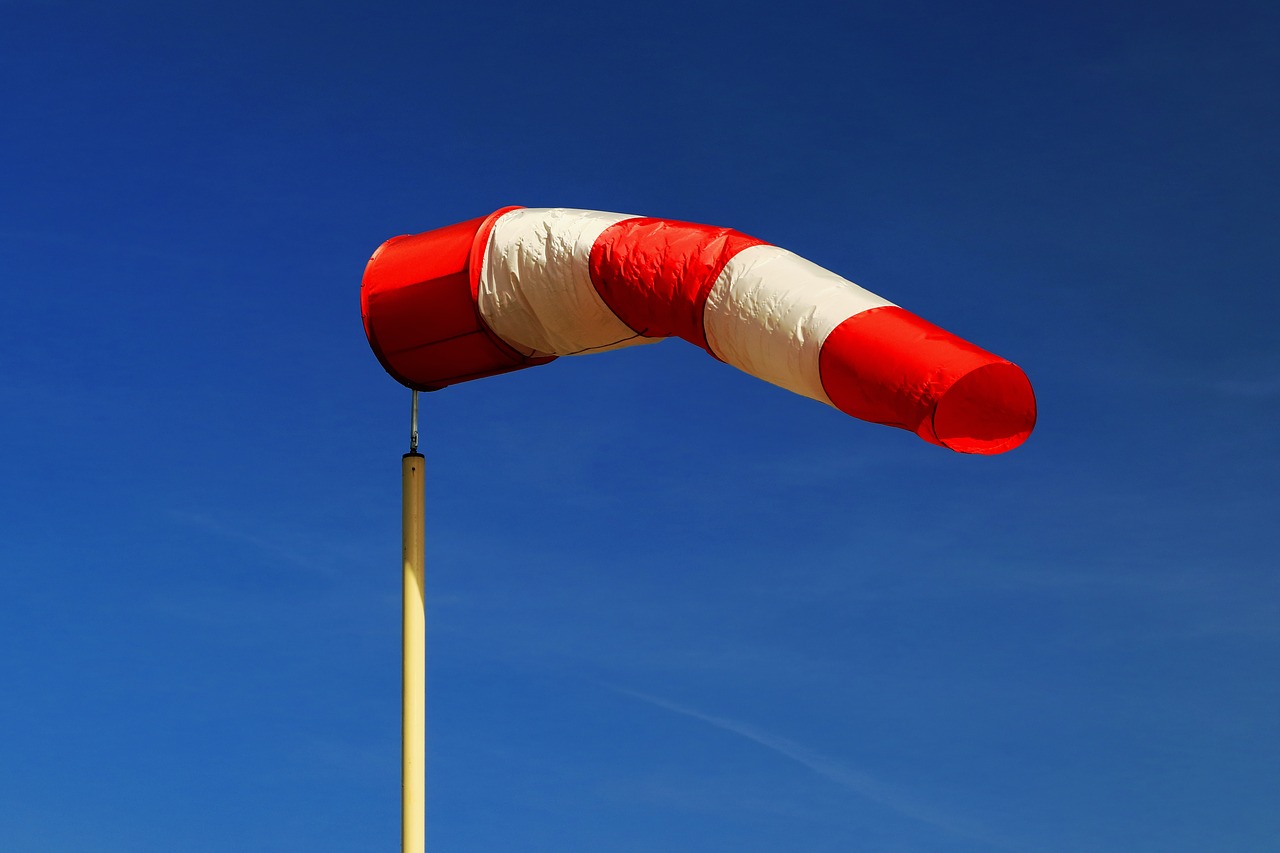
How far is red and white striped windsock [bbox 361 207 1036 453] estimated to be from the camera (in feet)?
15.2

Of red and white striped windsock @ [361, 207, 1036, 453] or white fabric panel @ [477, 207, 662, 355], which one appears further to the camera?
white fabric panel @ [477, 207, 662, 355]

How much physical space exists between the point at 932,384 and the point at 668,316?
117cm

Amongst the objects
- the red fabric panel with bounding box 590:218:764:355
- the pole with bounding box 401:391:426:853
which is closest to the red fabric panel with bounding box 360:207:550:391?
the pole with bounding box 401:391:426:853

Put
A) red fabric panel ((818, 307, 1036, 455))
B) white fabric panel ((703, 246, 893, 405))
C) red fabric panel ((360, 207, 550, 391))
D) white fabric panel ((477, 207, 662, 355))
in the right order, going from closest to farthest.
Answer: red fabric panel ((818, 307, 1036, 455))
white fabric panel ((703, 246, 893, 405))
white fabric panel ((477, 207, 662, 355))
red fabric panel ((360, 207, 550, 391))

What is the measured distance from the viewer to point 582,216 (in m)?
5.73

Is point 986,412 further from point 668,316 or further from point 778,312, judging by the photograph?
point 668,316

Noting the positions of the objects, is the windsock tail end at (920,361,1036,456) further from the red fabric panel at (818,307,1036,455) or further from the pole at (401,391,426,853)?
the pole at (401,391,426,853)

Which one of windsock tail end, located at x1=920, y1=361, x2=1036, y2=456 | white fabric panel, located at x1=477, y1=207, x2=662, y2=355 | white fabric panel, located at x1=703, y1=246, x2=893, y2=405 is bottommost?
windsock tail end, located at x1=920, y1=361, x2=1036, y2=456

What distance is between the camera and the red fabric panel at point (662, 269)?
5301 mm

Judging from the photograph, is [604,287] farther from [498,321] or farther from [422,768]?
[422,768]

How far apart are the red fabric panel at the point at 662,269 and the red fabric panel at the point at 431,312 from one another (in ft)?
1.88

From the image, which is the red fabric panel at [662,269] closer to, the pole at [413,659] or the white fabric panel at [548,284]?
the white fabric panel at [548,284]

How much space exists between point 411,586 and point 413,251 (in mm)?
1263

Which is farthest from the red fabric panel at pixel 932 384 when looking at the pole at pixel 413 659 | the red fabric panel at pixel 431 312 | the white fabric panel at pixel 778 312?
the pole at pixel 413 659
